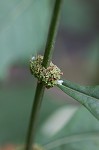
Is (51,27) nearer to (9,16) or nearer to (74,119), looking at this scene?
(74,119)

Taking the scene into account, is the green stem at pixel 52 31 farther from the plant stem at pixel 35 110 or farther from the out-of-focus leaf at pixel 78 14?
the out-of-focus leaf at pixel 78 14

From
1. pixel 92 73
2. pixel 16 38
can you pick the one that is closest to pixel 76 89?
pixel 16 38

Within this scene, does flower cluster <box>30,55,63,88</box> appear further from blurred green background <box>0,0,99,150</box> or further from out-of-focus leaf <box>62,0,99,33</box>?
out-of-focus leaf <box>62,0,99,33</box>

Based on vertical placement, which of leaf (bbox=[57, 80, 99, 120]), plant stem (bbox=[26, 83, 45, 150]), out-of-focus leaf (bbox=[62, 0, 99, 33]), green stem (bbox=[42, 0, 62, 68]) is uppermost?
out-of-focus leaf (bbox=[62, 0, 99, 33])

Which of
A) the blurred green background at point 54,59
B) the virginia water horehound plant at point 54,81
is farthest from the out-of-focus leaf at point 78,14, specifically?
the virginia water horehound plant at point 54,81

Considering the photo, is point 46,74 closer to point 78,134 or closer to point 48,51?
point 48,51

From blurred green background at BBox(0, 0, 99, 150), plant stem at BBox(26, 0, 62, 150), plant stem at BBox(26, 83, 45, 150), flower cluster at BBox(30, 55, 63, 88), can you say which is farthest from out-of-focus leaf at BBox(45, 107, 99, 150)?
flower cluster at BBox(30, 55, 63, 88)
